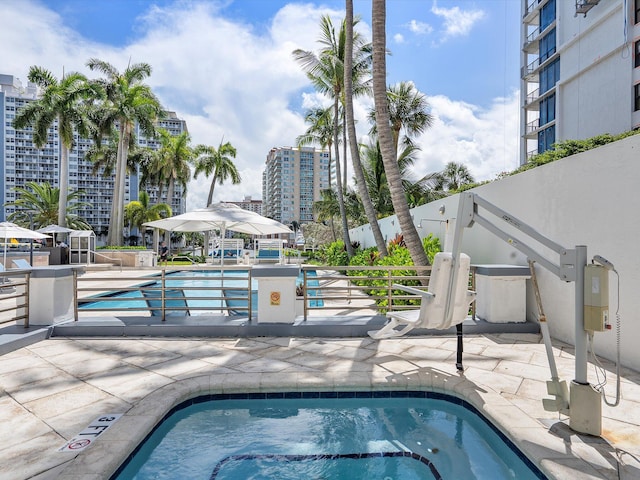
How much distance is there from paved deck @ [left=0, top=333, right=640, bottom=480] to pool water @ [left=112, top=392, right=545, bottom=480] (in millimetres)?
131

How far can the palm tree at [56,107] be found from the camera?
70.3ft

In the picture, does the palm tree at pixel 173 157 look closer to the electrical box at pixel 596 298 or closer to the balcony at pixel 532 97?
the balcony at pixel 532 97

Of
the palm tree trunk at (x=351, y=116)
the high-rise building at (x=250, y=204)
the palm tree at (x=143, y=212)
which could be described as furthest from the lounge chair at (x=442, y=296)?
the high-rise building at (x=250, y=204)

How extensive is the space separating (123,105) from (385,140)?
22040 millimetres

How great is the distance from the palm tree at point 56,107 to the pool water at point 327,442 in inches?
977

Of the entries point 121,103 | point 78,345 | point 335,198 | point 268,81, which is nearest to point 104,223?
point 121,103

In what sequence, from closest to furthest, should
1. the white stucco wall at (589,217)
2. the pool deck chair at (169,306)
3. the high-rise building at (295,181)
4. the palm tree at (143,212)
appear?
the white stucco wall at (589,217)
the pool deck chair at (169,306)
the palm tree at (143,212)
the high-rise building at (295,181)

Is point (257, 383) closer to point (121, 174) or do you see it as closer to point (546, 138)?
point (121, 174)

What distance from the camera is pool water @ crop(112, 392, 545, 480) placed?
242cm

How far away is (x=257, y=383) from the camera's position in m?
3.49

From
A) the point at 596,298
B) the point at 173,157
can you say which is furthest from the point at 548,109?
the point at 596,298

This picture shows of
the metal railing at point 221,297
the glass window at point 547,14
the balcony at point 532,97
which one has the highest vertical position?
the glass window at point 547,14

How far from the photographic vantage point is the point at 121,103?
2305 cm

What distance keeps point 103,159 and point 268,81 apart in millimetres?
25785
